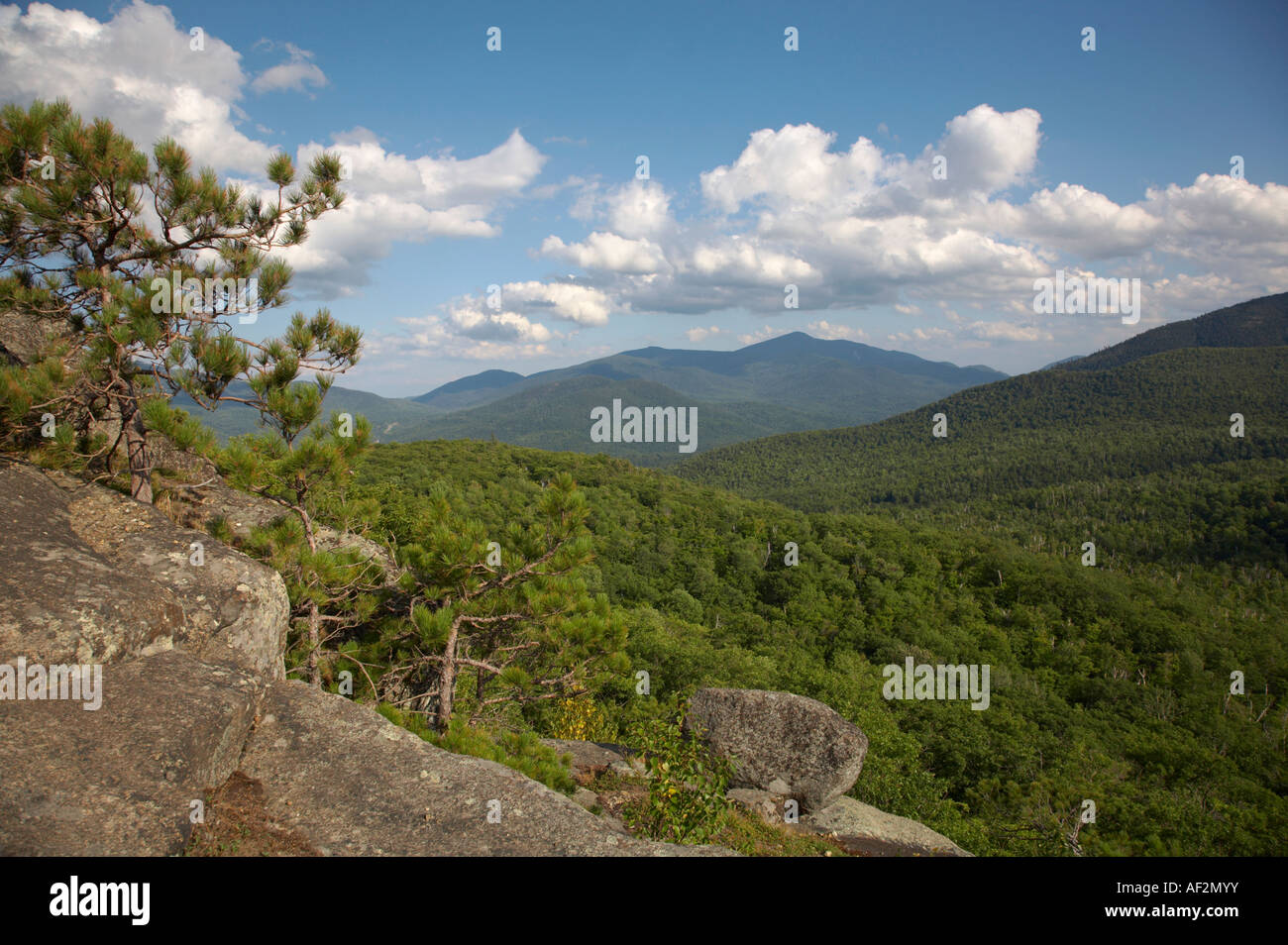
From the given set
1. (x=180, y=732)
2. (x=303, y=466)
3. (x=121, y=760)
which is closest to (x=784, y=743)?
(x=303, y=466)

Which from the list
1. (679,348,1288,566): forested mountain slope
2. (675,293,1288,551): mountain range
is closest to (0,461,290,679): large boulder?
(679,348,1288,566): forested mountain slope

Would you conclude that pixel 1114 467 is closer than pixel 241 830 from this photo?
No

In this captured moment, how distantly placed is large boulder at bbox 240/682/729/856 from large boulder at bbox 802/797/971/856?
7541 millimetres

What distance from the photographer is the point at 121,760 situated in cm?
489

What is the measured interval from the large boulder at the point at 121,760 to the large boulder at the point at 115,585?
15.2 inches

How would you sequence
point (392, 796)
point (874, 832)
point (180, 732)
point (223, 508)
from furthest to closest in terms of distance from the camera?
point (874, 832), point (223, 508), point (392, 796), point (180, 732)

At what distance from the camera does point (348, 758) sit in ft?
20.3

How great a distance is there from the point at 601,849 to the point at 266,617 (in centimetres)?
471

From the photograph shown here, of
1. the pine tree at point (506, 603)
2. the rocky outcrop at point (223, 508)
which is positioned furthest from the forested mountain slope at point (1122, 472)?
the rocky outcrop at point (223, 508)

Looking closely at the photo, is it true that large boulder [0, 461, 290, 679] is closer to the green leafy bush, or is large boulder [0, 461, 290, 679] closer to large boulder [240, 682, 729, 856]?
large boulder [240, 682, 729, 856]

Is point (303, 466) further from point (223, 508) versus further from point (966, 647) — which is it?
point (966, 647)

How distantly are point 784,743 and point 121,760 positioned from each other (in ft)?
39.0

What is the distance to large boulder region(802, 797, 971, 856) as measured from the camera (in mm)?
11617
